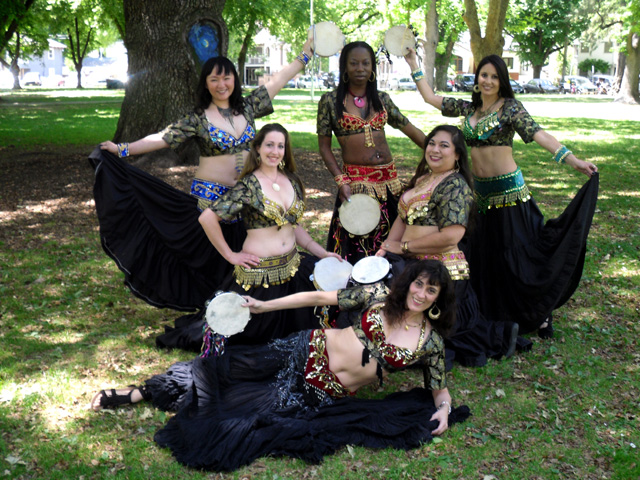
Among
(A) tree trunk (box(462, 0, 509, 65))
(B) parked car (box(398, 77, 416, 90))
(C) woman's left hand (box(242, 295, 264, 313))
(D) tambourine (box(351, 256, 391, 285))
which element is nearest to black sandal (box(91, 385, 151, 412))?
(C) woman's left hand (box(242, 295, 264, 313))

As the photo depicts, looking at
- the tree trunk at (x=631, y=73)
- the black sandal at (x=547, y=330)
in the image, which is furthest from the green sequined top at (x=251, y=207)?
the tree trunk at (x=631, y=73)

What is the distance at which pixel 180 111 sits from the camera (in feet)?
29.1

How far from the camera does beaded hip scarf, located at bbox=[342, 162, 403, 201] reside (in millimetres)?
4613

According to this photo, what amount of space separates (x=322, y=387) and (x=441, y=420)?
68 cm

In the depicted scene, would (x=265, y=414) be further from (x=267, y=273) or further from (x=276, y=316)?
(x=267, y=273)

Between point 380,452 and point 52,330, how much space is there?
2.83m

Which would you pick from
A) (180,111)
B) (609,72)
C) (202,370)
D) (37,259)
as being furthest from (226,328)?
(609,72)

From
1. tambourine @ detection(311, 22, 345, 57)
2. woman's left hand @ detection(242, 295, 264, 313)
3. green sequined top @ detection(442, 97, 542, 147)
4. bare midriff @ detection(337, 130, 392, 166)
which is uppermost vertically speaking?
tambourine @ detection(311, 22, 345, 57)

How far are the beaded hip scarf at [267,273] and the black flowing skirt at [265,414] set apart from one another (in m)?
0.41

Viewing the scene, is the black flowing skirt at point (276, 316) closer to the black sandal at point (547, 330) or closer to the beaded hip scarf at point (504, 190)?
the beaded hip scarf at point (504, 190)

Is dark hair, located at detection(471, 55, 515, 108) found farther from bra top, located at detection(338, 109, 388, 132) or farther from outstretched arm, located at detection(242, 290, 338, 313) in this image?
outstretched arm, located at detection(242, 290, 338, 313)

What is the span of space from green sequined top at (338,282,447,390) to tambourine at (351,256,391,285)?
0.20 feet

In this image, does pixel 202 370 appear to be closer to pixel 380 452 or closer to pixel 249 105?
pixel 380 452

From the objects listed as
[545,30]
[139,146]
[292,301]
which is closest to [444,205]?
[292,301]
